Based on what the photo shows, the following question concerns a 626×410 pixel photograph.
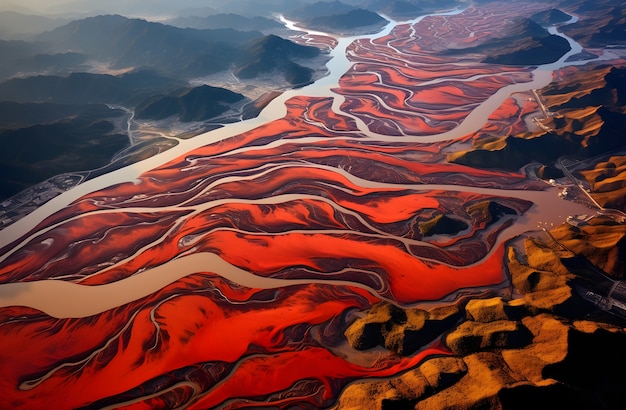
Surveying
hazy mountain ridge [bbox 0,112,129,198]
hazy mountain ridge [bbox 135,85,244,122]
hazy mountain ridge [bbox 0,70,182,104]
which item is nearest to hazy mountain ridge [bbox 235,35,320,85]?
hazy mountain ridge [bbox 135,85,244,122]

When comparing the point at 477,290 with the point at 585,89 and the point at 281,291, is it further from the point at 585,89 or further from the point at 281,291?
the point at 585,89

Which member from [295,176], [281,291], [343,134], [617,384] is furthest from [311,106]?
[617,384]

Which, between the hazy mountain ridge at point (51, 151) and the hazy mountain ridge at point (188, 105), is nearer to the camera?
the hazy mountain ridge at point (51, 151)

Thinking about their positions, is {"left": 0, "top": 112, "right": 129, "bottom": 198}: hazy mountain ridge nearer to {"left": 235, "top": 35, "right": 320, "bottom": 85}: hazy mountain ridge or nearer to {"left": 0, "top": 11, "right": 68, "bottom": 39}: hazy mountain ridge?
{"left": 235, "top": 35, "right": 320, "bottom": 85}: hazy mountain ridge

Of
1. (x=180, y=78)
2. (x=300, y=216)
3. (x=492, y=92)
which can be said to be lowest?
(x=300, y=216)

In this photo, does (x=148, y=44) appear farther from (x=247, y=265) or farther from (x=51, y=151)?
(x=247, y=265)

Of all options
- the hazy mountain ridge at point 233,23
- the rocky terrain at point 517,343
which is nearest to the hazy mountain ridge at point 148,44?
the hazy mountain ridge at point 233,23

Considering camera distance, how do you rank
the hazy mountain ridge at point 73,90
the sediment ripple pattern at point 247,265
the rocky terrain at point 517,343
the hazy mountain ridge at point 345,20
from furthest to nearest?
the hazy mountain ridge at point 345,20 < the hazy mountain ridge at point 73,90 < the sediment ripple pattern at point 247,265 < the rocky terrain at point 517,343

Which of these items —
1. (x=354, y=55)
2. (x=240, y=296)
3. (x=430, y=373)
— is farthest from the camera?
(x=354, y=55)

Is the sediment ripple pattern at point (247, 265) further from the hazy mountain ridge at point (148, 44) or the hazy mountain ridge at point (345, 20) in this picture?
the hazy mountain ridge at point (345, 20)

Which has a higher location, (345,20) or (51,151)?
(345,20)

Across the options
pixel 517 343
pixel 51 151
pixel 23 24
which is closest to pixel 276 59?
pixel 51 151
